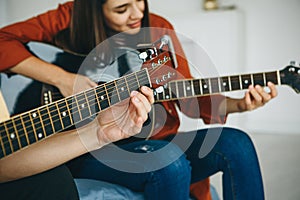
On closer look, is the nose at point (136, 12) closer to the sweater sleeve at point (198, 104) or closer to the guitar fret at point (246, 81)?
the sweater sleeve at point (198, 104)

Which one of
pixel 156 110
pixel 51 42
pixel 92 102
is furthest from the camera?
pixel 51 42

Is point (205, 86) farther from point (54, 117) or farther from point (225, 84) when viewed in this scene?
point (54, 117)

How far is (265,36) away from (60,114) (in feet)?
2.37

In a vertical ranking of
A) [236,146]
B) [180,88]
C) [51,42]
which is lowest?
[236,146]

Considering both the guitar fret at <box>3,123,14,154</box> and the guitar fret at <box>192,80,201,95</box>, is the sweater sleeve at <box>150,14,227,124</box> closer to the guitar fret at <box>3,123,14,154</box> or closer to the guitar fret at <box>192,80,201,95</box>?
the guitar fret at <box>192,80,201,95</box>

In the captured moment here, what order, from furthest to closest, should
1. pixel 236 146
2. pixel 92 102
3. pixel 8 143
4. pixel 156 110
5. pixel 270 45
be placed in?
pixel 270 45 < pixel 156 110 < pixel 236 146 < pixel 92 102 < pixel 8 143

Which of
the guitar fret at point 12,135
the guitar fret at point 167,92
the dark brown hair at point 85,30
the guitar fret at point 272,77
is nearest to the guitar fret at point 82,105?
the guitar fret at point 12,135

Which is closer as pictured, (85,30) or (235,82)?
(235,82)

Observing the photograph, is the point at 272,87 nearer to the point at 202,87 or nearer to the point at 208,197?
the point at 202,87

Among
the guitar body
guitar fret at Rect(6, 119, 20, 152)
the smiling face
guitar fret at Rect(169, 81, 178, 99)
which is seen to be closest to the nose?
the smiling face

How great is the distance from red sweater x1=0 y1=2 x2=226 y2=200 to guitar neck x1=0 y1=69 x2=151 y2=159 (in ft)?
0.83

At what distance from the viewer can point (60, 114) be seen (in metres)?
0.79

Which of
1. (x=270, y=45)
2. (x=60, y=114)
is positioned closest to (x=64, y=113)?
(x=60, y=114)

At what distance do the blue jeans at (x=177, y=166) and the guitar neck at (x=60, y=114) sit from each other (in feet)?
0.48
